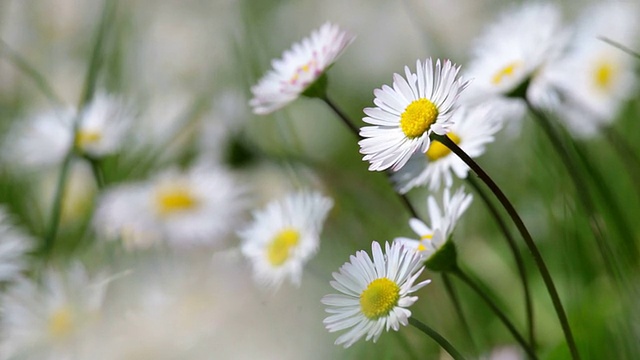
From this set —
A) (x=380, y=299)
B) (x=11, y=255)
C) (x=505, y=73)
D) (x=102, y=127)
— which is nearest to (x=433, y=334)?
(x=380, y=299)

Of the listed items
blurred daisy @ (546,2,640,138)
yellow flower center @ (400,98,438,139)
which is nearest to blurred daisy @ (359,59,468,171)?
yellow flower center @ (400,98,438,139)

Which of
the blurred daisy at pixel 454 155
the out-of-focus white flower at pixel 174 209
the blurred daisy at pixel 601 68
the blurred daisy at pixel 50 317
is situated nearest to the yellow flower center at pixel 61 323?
the blurred daisy at pixel 50 317

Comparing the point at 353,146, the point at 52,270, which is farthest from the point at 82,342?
the point at 353,146

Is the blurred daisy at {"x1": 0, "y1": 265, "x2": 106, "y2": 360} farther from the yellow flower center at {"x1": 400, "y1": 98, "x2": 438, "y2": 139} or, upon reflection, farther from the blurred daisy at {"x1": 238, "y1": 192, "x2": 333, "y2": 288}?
the yellow flower center at {"x1": 400, "y1": 98, "x2": 438, "y2": 139}

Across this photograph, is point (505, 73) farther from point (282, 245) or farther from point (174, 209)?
point (174, 209)

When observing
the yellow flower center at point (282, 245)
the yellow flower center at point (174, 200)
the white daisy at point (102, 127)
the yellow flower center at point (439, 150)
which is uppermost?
the yellow flower center at point (439, 150)

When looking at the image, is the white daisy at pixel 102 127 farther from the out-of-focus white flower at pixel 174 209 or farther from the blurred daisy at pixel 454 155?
the blurred daisy at pixel 454 155
